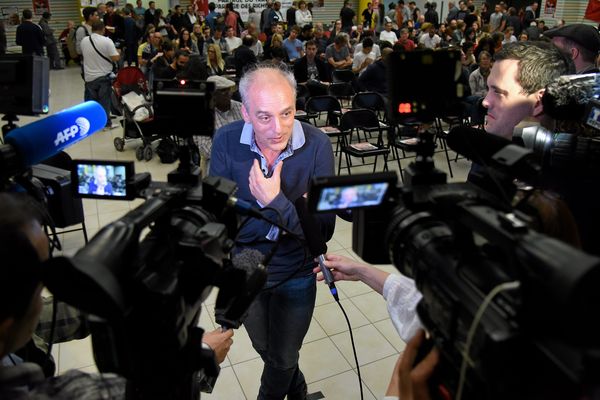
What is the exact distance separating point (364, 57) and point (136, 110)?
13.5 ft

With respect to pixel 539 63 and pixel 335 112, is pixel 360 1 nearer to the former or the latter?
pixel 335 112

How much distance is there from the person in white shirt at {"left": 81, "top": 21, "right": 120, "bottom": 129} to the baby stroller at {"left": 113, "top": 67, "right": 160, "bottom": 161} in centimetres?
81

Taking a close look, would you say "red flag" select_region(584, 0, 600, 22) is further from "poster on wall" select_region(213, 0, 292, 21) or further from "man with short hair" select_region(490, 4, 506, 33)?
"poster on wall" select_region(213, 0, 292, 21)

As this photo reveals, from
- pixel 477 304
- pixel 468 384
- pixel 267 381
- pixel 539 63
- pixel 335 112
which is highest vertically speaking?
pixel 539 63

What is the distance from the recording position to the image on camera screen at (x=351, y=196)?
914mm

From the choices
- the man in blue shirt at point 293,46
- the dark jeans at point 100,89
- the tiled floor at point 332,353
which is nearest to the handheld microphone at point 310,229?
the tiled floor at point 332,353

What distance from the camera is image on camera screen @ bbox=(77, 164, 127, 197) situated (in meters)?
1.06

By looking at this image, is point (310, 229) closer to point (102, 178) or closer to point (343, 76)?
point (102, 178)

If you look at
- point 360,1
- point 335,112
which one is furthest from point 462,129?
point 360,1

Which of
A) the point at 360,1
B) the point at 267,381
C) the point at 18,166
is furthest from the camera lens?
the point at 360,1

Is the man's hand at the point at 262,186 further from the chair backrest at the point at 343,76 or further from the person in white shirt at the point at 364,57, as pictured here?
the person in white shirt at the point at 364,57

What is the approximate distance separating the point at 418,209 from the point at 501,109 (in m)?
1.11

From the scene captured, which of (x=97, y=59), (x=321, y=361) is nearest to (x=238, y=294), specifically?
(x=321, y=361)

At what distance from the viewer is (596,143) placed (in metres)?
1.40
